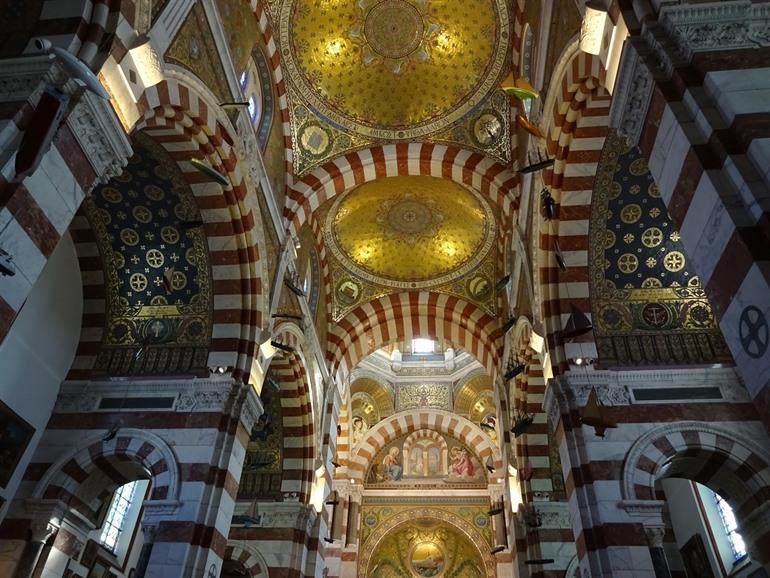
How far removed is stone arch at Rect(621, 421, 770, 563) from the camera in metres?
7.26

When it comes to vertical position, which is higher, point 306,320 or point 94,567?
point 306,320

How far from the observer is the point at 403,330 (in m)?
16.2

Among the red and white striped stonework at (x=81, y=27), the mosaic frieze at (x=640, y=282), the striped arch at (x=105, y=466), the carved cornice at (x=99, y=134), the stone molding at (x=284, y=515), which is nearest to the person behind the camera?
the carved cornice at (x=99, y=134)

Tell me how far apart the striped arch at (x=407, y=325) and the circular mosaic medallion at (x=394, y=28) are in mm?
6708

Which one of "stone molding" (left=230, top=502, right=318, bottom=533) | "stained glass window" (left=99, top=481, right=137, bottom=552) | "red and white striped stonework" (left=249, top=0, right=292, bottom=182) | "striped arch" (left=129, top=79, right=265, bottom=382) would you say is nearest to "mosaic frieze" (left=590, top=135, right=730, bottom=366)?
"striped arch" (left=129, top=79, right=265, bottom=382)

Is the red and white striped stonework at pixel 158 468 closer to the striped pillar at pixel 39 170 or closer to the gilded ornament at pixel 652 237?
the striped pillar at pixel 39 170

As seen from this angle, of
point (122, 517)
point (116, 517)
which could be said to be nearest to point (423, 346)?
point (122, 517)

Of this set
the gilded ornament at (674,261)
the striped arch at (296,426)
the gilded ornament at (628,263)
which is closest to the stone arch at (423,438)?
the striped arch at (296,426)

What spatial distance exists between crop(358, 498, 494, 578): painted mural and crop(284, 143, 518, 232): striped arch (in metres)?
13.0

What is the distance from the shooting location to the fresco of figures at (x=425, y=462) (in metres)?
21.6

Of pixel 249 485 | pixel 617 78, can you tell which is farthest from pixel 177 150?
pixel 249 485

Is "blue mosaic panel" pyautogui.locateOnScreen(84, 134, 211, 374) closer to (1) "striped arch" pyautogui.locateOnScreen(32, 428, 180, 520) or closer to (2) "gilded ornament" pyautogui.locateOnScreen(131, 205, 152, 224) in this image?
(2) "gilded ornament" pyautogui.locateOnScreen(131, 205, 152, 224)

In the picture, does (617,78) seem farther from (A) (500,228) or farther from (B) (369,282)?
(B) (369,282)

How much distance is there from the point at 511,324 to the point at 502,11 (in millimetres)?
6045
